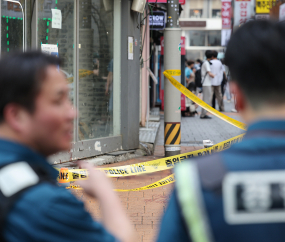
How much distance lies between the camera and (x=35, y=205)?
117cm

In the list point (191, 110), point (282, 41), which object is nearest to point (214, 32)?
point (191, 110)

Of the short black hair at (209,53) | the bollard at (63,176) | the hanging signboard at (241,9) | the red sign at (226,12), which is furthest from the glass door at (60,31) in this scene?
the red sign at (226,12)

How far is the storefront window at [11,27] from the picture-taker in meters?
5.85

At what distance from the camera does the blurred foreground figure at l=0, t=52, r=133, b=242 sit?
1170 millimetres

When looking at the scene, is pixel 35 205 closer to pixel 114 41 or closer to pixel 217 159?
pixel 217 159

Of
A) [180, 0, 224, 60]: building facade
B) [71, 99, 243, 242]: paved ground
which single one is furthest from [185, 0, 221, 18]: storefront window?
[71, 99, 243, 242]: paved ground

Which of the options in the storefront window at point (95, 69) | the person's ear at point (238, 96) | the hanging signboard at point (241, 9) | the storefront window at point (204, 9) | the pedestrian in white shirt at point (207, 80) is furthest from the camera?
the storefront window at point (204, 9)

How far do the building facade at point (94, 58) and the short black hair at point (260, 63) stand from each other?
17.6ft

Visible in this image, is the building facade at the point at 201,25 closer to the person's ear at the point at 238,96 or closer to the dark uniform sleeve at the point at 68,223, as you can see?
the person's ear at the point at 238,96

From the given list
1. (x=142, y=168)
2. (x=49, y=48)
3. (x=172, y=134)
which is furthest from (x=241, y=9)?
(x=142, y=168)

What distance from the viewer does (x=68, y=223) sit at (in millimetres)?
1205

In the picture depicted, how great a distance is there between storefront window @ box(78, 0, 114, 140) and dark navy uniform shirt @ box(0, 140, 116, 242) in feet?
20.5

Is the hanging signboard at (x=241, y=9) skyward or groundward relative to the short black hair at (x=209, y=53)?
skyward

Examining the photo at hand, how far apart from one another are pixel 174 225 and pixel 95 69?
7.03m
